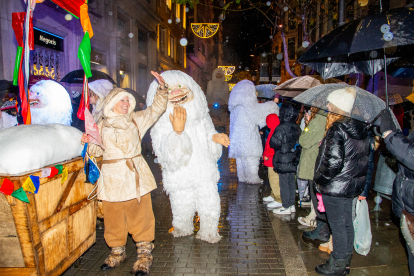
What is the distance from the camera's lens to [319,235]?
3.80m

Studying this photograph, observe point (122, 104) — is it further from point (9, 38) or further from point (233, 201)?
point (9, 38)

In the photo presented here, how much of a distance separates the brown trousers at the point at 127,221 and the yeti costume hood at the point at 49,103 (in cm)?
132

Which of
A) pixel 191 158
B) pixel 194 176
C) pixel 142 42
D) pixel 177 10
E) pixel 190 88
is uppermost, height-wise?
pixel 177 10

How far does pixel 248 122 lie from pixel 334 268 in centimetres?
384

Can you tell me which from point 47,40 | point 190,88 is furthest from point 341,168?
point 47,40

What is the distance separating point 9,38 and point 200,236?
21.0ft

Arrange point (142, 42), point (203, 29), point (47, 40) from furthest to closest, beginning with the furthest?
point (203, 29) → point (142, 42) → point (47, 40)

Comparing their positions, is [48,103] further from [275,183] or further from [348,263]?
[348,263]

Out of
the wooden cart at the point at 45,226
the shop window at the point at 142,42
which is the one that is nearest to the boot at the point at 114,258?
the wooden cart at the point at 45,226

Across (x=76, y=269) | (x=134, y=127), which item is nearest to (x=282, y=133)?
(x=134, y=127)

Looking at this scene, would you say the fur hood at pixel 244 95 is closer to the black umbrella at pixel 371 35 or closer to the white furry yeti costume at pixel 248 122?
the white furry yeti costume at pixel 248 122

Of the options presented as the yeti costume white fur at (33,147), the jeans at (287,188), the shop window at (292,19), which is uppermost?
the shop window at (292,19)

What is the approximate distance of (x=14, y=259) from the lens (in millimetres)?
2354

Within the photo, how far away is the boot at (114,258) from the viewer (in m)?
3.15
